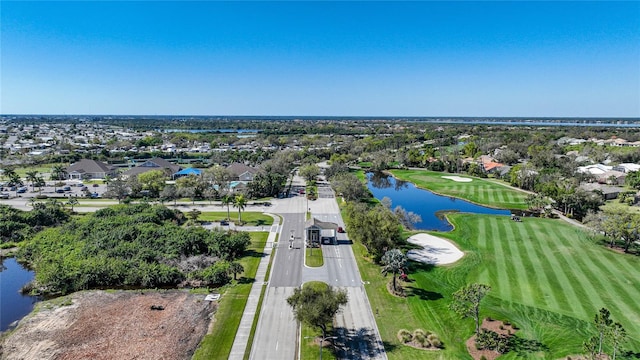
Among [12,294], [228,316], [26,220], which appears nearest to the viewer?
[228,316]

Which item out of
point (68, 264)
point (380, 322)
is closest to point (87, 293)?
point (68, 264)

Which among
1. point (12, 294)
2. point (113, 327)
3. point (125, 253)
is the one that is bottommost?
point (12, 294)

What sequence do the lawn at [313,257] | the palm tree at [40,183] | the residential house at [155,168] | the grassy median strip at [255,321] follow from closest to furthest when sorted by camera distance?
the grassy median strip at [255,321] < the lawn at [313,257] < the palm tree at [40,183] < the residential house at [155,168]

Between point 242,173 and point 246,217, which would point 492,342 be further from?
point 242,173

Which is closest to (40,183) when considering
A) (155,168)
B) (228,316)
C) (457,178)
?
(155,168)

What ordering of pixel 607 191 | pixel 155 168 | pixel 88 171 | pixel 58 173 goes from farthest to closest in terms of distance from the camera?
pixel 88 171 → pixel 155 168 → pixel 58 173 → pixel 607 191

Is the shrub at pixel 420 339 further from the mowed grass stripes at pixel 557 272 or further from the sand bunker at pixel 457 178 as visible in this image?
the sand bunker at pixel 457 178

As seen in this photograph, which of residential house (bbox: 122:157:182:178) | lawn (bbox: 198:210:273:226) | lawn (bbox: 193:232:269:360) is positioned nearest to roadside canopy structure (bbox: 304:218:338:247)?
lawn (bbox: 193:232:269:360)

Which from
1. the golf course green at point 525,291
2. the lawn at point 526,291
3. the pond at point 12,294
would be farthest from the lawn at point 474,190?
the pond at point 12,294
